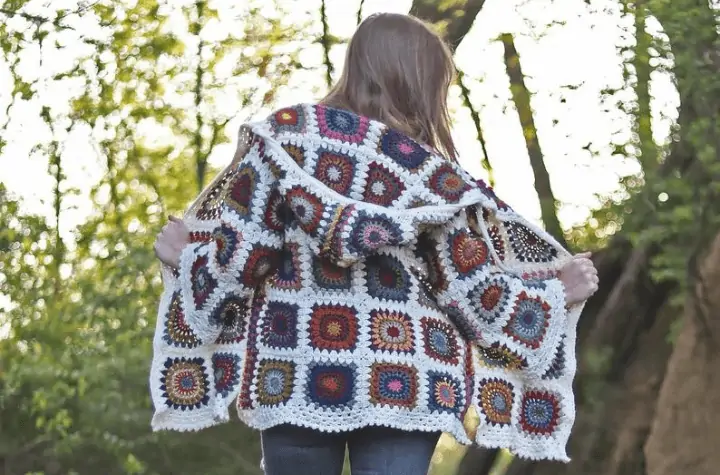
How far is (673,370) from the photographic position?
16.9 feet

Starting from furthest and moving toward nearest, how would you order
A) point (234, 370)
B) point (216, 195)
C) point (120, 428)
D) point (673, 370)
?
point (120, 428) → point (673, 370) → point (216, 195) → point (234, 370)

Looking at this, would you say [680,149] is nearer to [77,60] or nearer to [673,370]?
[673,370]

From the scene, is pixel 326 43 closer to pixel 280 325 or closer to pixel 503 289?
pixel 503 289

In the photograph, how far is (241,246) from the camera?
2576mm

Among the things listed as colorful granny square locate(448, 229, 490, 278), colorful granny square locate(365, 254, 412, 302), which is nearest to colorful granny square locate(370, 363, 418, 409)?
colorful granny square locate(365, 254, 412, 302)

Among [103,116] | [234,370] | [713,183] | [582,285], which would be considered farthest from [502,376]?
[103,116]

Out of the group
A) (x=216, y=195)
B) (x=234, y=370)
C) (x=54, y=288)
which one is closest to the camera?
(x=234, y=370)

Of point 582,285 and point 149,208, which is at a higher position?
point 582,285

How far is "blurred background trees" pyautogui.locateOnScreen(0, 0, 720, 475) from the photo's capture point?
4961 millimetres

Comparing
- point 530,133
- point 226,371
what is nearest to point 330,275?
point 226,371

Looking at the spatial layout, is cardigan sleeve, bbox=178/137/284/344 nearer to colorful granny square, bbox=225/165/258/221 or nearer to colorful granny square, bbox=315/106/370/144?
colorful granny square, bbox=225/165/258/221

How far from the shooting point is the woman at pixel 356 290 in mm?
2545

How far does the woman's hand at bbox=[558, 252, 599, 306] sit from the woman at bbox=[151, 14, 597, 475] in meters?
0.07

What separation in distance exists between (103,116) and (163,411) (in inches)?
189
